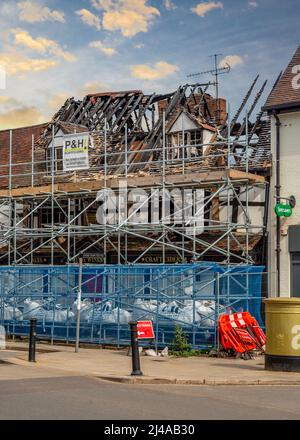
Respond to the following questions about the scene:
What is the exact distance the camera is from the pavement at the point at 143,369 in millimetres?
15859

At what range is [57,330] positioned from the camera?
2434 centimetres

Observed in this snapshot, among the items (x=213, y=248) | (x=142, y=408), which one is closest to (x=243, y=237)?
(x=213, y=248)

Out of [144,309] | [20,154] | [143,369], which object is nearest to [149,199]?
[144,309]

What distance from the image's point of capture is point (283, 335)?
55.6ft

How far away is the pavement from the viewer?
15.9 m

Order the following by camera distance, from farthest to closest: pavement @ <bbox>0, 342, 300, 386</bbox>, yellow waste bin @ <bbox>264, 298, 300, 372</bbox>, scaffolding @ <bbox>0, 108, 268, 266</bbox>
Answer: scaffolding @ <bbox>0, 108, 268, 266</bbox>, yellow waste bin @ <bbox>264, 298, 300, 372</bbox>, pavement @ <bbox>0, 342, 300, 386</bbox>

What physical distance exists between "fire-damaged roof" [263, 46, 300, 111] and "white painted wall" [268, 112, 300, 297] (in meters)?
0.40

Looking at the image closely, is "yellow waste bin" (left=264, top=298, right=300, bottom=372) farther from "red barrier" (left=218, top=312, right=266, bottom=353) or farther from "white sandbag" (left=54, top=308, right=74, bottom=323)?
"white sandbag" (left=54, top=308, right=74, bottom=323)
